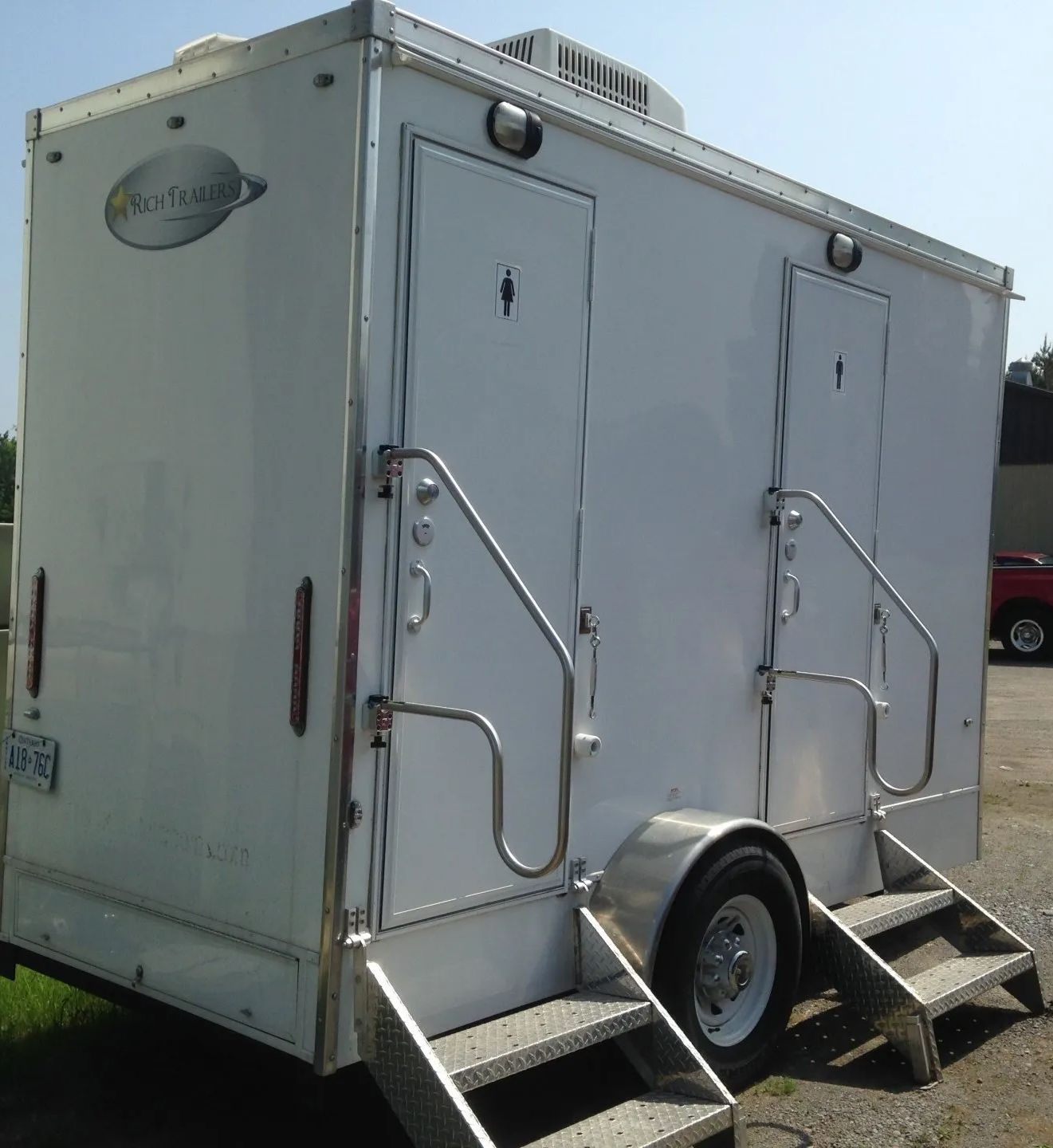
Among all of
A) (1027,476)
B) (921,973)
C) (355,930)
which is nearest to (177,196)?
(355,930)

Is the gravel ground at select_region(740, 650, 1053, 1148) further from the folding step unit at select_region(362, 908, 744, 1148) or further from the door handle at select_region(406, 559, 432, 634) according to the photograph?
the door handle at select_region(406, 559, 432, 634)

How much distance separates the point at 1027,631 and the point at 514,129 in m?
16.3

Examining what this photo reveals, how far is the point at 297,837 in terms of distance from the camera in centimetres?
332

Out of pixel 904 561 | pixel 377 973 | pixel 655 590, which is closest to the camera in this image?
pixel 377 973

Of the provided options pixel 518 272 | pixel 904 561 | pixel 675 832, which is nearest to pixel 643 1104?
pixel 675 832

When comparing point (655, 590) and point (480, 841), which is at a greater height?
point (655, 590)

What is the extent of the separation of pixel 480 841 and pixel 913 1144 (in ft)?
5.08

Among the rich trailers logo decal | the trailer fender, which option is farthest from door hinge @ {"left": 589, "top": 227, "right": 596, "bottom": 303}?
the trailer fender

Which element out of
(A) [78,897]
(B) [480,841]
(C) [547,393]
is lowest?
(A) [78,897]

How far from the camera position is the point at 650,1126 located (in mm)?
3467

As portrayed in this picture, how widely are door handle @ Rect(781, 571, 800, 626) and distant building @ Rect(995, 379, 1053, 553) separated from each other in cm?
2252

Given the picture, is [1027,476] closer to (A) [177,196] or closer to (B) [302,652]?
(A) [177,196]

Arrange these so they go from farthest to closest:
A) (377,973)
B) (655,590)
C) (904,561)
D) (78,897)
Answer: (904,561) < (655,590) < (78,897) < (377,973)

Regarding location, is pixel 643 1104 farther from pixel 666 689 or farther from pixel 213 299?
pixel 213 299
